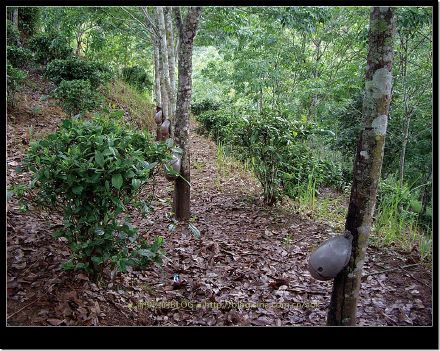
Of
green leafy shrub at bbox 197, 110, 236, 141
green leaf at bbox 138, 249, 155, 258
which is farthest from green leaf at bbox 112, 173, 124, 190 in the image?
green leafy shrub at bbox 197, 110, 236, 141

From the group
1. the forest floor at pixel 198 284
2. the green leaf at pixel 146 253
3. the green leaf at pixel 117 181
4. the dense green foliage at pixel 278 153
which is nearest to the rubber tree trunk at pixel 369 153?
the forest floor at pixel 198 284

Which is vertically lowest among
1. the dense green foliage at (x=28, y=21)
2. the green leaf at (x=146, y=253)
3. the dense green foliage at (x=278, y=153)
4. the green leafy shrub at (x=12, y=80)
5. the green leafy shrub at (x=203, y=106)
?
the green leaf at (x=146, y=253)

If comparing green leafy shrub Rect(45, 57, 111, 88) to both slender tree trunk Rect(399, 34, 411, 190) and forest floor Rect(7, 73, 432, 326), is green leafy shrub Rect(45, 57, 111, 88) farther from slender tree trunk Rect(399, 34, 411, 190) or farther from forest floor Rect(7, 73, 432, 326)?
slender tree trunk Rect(399, 34, 411, 190)

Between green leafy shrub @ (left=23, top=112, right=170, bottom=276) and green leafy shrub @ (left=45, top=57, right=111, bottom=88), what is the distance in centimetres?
218

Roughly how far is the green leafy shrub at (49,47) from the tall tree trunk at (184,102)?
160 cm

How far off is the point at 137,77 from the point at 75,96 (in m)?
1.62

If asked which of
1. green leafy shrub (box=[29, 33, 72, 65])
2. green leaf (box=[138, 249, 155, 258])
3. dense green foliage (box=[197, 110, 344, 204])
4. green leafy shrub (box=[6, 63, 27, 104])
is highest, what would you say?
green leafy shrub (box=[29, 33, 72, 65])

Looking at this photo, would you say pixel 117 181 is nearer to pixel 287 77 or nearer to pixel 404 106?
pixel 404 106

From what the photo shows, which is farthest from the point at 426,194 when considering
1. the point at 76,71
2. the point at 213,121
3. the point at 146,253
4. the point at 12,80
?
the point at 213,121

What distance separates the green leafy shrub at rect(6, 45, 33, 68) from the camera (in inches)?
157

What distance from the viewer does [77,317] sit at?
6.52ft

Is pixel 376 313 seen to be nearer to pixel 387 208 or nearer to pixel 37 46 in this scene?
pixel 387 208

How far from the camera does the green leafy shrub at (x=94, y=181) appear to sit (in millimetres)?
1864

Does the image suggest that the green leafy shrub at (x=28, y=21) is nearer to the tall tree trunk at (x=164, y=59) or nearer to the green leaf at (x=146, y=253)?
the tall tree trunk at (x=164, y=59)
